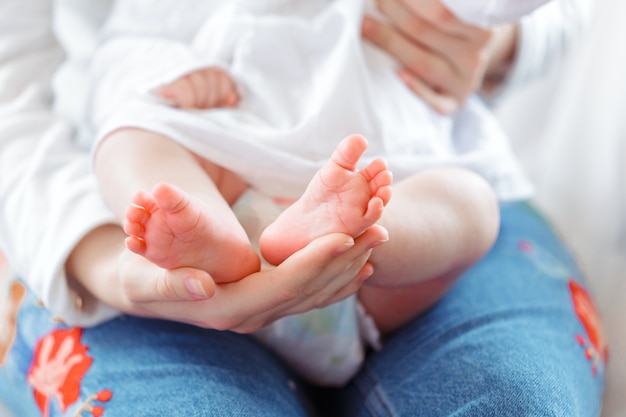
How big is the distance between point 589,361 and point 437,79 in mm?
369

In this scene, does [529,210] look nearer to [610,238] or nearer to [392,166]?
[610,238]

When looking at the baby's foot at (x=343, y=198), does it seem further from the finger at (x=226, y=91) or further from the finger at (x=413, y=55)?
the finger at (x=413, y=55)

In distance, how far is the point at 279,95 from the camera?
0.72 meters

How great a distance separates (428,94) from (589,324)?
0.33 metres

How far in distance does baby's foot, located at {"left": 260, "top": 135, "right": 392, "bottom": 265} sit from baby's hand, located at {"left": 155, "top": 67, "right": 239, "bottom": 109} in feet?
0.72

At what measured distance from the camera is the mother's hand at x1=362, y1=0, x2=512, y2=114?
805 millimetres

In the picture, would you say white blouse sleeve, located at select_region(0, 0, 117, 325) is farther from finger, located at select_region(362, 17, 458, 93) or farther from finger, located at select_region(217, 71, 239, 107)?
finger, located at select_region(362, 17, 458, 93)

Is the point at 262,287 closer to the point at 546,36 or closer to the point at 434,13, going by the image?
the point at 434,13

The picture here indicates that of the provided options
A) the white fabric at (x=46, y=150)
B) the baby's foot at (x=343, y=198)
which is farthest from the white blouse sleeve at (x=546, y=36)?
the baby's foot at (x=343, y=198)

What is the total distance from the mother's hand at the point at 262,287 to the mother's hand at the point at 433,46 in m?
0.34

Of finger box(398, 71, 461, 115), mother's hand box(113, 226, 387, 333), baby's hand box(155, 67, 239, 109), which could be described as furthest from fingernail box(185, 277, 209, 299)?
finger box(398, 71, 461, 115)

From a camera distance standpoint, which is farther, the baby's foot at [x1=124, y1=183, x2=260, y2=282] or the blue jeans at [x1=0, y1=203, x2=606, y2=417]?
the blue jeans at [x1=0, y1=203, x2=606, y2=417]

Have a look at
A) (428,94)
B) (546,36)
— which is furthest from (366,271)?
(546,36)

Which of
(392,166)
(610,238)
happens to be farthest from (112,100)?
(610,238)
